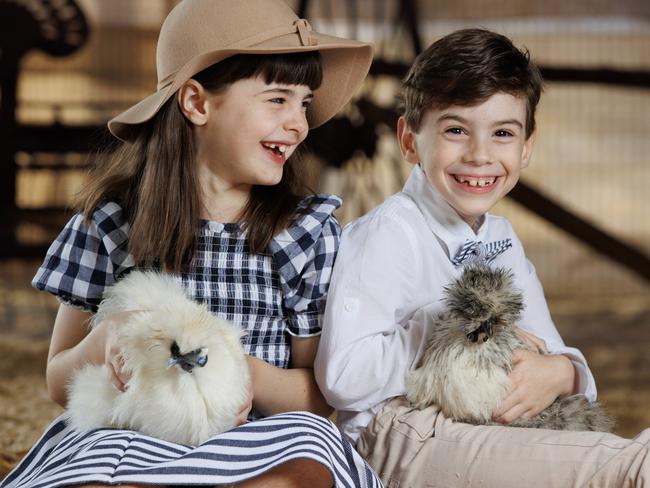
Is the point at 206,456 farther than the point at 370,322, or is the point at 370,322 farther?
the point at 370,322

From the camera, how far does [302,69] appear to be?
139 cm

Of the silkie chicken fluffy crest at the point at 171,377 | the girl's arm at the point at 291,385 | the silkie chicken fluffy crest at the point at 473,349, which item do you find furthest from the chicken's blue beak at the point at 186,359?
the silkie chicken fluffy crest at the point at 473,349

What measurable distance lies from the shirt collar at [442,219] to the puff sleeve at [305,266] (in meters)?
0.15

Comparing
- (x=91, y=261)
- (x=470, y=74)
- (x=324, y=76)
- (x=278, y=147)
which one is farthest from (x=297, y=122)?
(x=91, y=261)

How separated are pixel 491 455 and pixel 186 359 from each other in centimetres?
42

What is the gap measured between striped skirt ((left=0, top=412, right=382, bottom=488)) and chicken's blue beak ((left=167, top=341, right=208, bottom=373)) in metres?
0.10

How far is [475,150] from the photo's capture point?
1398 millimetres

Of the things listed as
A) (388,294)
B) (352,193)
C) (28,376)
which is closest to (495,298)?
(388,294)

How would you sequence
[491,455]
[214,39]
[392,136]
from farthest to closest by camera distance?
[392,136]
[214,39]
[491,455]

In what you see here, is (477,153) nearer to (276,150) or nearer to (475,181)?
(475,181)

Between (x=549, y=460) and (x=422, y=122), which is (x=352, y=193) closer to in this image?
(x=422, y=122)

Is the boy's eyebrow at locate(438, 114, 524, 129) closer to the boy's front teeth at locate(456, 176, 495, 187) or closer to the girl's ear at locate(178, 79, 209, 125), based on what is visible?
the boy's front teeth at locate(456, 176, 495, 187)

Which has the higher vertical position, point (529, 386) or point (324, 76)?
point (324, 76)

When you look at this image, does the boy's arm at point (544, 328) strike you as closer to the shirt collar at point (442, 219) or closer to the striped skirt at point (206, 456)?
the shirt collar at point (442, 219)
